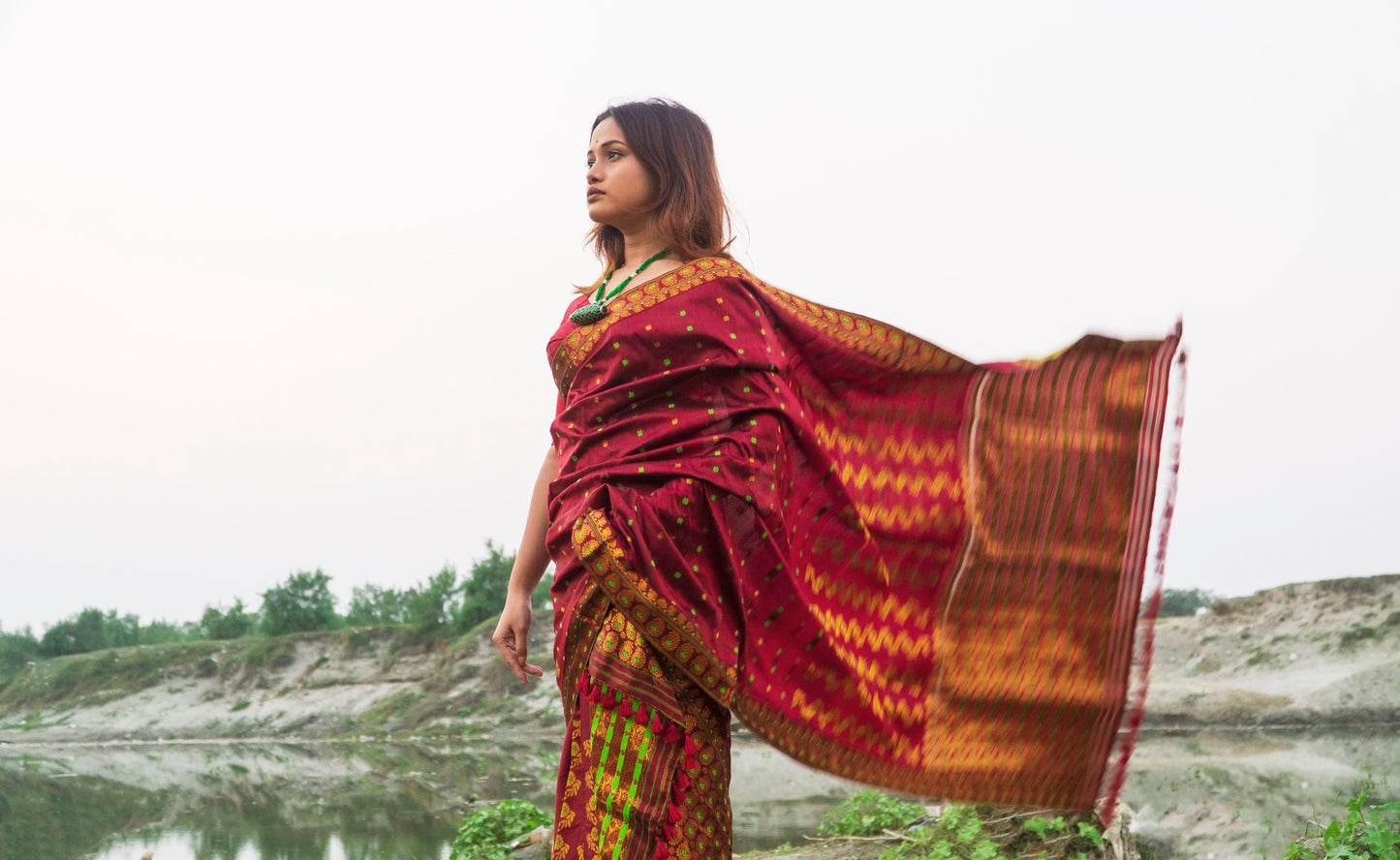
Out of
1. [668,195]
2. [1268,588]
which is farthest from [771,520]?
[1268,588]

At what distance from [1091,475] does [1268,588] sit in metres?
7.46

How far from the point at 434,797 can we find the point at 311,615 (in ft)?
28.7

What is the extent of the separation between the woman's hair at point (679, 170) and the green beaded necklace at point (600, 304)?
0.17 feet

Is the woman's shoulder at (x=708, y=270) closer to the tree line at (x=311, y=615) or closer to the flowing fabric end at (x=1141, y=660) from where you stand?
the flowing fabric end at (x=1141, y=660)

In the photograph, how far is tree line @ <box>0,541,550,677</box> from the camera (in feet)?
40.9

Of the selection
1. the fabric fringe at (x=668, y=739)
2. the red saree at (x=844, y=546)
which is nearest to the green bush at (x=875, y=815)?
the red saree at (x=844, y=546)

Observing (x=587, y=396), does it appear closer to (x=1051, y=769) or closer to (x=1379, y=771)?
(x=1051, y=769)

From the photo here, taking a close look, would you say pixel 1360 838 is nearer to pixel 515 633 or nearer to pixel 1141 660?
pixel 1141 660

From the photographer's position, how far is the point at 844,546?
2250mm

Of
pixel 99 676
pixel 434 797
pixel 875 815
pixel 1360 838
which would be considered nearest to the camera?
pixel 1360 838

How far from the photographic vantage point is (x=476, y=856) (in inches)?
164

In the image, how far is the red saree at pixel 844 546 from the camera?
6.14 ft

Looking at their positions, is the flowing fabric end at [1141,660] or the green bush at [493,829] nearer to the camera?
the flowing fabric end at [1141,660]

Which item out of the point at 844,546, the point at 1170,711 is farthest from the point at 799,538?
the point at 1170,711
